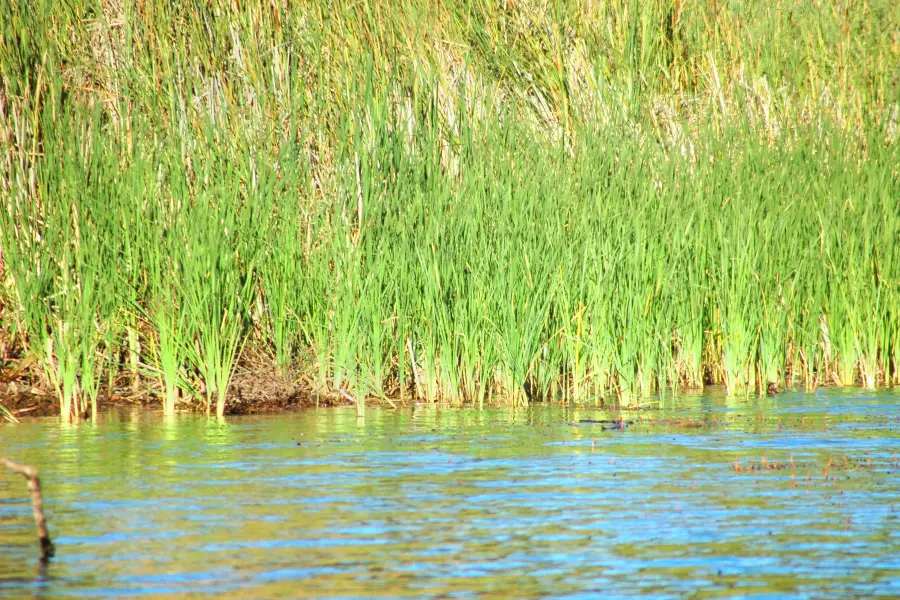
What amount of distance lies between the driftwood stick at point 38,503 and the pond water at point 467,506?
0.16 ft

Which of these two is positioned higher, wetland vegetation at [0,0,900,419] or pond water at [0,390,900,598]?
wetland vegetation at [0,0,900,419]

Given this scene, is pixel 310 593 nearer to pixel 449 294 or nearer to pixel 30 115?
pixel 449 294

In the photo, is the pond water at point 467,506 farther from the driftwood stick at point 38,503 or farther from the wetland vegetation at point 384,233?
the wetland vegetation at point 384,233

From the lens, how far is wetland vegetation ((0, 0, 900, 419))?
925 centimetres

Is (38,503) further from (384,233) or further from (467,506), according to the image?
(384,233)

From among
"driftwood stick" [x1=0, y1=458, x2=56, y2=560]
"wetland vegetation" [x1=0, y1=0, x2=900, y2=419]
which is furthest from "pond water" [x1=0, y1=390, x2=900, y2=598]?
"wetland vegetation" [x1=0, y1=0, x2=900, y2=419]

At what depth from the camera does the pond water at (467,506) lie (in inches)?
185

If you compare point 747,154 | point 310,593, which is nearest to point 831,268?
point 747,154

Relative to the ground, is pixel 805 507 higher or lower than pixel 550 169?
lower

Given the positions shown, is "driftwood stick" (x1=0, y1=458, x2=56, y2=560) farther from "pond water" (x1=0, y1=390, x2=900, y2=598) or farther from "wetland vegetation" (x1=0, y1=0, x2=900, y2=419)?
"wetland vegetation" (x1=0, y1=0, x2=900, y2=419)

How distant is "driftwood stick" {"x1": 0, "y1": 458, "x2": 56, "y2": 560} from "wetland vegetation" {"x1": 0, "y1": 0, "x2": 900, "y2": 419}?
12.7 ft

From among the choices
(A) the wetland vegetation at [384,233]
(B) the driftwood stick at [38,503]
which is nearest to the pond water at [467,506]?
(B) the driftwood stick at [38,503]

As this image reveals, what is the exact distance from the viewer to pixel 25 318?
364 inches

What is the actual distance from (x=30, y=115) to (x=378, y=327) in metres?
3.38
